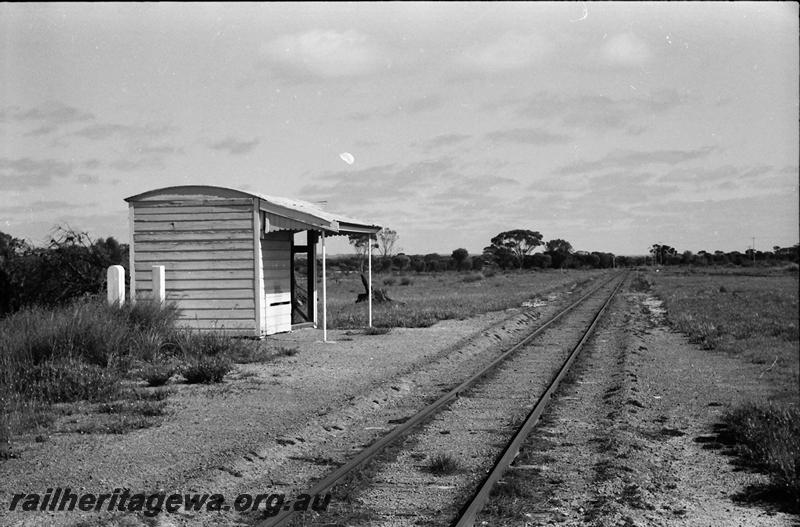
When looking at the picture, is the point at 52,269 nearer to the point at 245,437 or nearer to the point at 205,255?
the point at 205,255

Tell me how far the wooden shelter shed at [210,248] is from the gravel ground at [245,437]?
8.64ft

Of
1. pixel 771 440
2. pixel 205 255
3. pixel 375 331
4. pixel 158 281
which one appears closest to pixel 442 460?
pixel 771 440

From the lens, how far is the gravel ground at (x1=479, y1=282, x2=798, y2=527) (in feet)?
19.0

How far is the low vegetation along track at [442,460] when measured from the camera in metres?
5.77

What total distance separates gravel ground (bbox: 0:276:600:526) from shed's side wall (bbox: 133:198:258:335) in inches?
108

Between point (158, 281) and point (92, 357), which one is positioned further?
point (158, 281)

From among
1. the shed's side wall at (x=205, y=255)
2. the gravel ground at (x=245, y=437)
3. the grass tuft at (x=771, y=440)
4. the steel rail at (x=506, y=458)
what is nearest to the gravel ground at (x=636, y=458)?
the steel rail at (x=506, y=458)

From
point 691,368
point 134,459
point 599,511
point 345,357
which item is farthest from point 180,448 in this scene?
point 691,368

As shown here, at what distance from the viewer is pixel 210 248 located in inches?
667

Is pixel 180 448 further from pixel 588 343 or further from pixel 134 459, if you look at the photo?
pixel 588 343

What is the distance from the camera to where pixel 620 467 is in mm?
6984

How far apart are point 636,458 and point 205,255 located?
38.8ft

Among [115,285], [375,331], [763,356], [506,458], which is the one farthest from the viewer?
[375,331]

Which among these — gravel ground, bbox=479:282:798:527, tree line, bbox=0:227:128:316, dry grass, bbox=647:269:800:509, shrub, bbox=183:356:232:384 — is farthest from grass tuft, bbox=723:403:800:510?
tree line, bbox=0:227:128:316
